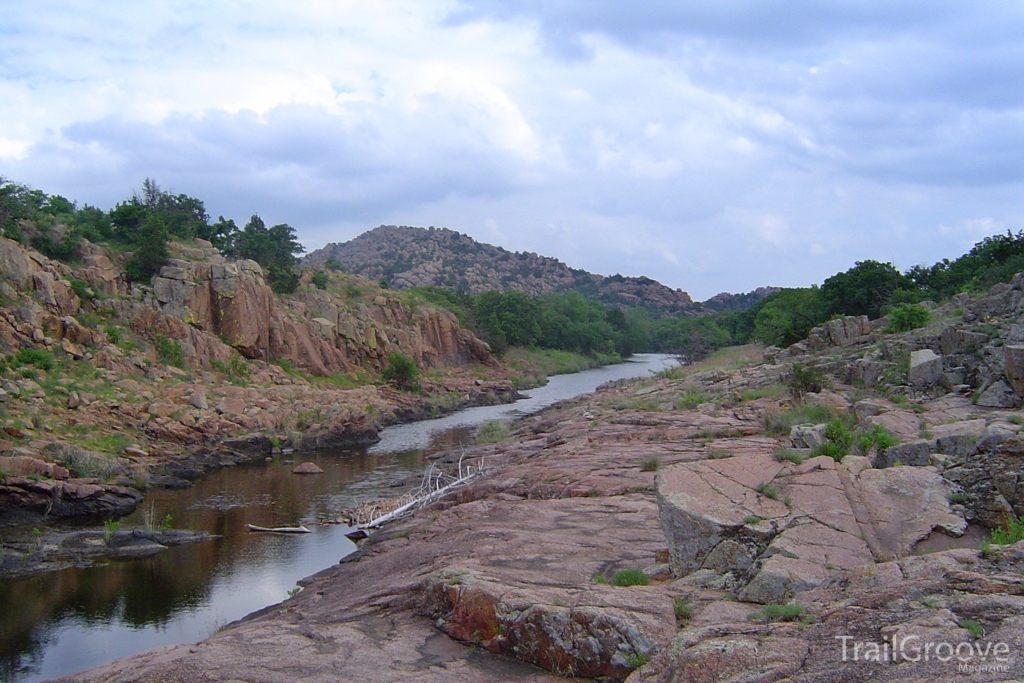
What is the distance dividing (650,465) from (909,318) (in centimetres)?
1579

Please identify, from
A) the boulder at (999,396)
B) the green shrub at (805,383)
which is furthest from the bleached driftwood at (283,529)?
the boulder at (999,396)

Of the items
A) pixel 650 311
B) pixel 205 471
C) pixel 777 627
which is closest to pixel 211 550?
pixel 205 471

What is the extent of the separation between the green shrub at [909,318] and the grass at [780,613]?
2300 cm

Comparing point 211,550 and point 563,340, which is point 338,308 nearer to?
point 211,550

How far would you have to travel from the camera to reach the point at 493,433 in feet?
97.1

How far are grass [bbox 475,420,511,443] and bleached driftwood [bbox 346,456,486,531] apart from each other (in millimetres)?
6448

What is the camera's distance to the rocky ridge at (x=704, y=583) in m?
5.39

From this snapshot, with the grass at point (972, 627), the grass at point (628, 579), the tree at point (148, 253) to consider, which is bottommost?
the grass at point (628, 579)

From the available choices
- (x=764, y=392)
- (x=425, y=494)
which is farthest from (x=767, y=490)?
(x=764, y=392)

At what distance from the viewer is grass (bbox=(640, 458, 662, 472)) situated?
15.5 meters

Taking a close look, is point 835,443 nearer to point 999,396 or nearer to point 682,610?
point 682,610

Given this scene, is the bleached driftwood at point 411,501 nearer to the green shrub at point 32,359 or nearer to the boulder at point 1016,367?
the boulder at point 1016,367

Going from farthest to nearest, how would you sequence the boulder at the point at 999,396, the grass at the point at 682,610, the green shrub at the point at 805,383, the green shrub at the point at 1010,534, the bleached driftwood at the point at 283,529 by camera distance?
the green shrub at the point at 805,383 → the bleached driftwood at the point at 283,529 → the boulder at the point at 999,396 → the green shrub at the point at 1010,534 → the grass at the point at 682,610

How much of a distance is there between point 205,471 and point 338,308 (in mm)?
24090
